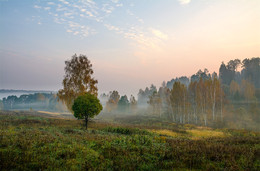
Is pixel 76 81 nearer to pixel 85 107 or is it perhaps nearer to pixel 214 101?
pixel 85 107

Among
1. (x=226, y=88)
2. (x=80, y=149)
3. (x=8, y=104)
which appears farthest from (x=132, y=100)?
(x=8, y=104)

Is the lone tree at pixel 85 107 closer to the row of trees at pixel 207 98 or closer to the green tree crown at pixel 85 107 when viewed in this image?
the green tree crown at pixel 85 107

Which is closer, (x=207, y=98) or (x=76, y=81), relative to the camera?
(x=76, y=81)

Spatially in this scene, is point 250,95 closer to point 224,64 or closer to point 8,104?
point 224,64

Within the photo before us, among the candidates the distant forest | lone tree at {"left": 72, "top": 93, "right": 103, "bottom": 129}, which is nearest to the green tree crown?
Result: lone tree at {"left": 72, "top": 93, "right": 103, "bottom": 129}

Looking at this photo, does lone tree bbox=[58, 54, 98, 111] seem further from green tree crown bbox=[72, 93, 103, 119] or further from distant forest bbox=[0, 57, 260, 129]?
distant forest bbox=[0, 57, 260, 129]

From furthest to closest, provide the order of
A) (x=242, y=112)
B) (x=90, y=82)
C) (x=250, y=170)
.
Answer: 1. (x=242, y=112)
2. (x=90, y=82)
3. (x=250, y=170)

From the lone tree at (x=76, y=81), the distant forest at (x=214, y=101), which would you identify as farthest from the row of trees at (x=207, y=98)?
the lone tree at (x=76, y=81)

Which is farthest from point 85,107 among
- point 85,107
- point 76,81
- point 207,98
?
point 207,98

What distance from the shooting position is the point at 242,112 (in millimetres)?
46188

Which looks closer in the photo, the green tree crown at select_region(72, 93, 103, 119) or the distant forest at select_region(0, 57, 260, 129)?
the green tree crown at select_region(72, 93, 103, 119)

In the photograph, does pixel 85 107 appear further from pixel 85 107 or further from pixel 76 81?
pixel 76 81

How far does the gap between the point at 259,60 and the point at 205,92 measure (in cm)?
6882

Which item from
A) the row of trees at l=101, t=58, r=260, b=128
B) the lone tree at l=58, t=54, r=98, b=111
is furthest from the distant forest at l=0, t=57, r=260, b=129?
the lone tree at l=58, t=54, r=98, b=111
